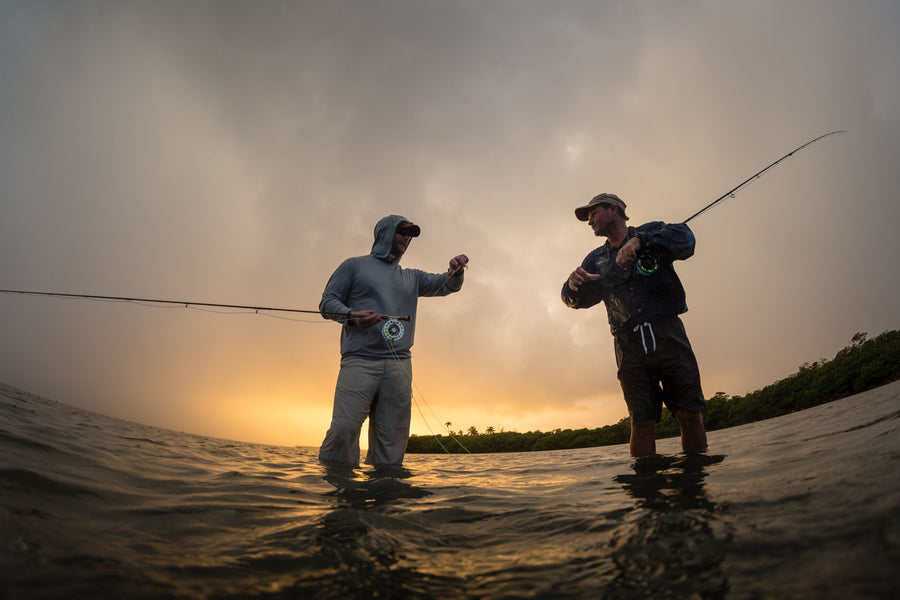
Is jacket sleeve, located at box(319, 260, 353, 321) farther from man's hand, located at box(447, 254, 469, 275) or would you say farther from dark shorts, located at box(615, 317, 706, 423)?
dark shorts, located at box(615, 317, 706, 423)

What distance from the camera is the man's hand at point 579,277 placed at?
4.81 metres

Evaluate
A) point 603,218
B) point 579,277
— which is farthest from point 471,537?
point 603,218

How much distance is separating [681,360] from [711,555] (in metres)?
3.36

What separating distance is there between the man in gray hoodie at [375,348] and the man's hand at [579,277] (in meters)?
1.98

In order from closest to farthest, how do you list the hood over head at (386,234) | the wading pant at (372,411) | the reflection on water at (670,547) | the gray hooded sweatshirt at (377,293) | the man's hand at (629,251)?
the reflection on water at (670,547)
the man's hand at (629,251)
the wading pant at (372,411)
the gray hooded sweatshirt at (377,293)
the hood over head at (386,234)

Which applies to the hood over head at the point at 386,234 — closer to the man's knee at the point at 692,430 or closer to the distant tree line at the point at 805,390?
the man's knee at the point at 692,430

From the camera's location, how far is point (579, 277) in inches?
195

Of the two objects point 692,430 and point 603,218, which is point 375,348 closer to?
point 603,218

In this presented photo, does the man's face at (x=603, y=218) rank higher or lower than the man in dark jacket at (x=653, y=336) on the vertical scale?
higher

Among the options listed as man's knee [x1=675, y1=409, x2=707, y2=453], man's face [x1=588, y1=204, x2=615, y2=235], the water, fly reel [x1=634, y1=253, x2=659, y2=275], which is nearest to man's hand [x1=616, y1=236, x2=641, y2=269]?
fly reel [x1=634, y1=253, x2=659, y2=275]

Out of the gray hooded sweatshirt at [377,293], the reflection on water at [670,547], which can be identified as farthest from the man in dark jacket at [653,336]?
the gray hooded sweatshirt at [377,293]

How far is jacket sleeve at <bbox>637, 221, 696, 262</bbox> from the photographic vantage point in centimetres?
443

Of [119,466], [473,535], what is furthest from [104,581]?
[119,466]

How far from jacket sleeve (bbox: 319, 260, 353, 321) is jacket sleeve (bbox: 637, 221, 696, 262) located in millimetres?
3305
